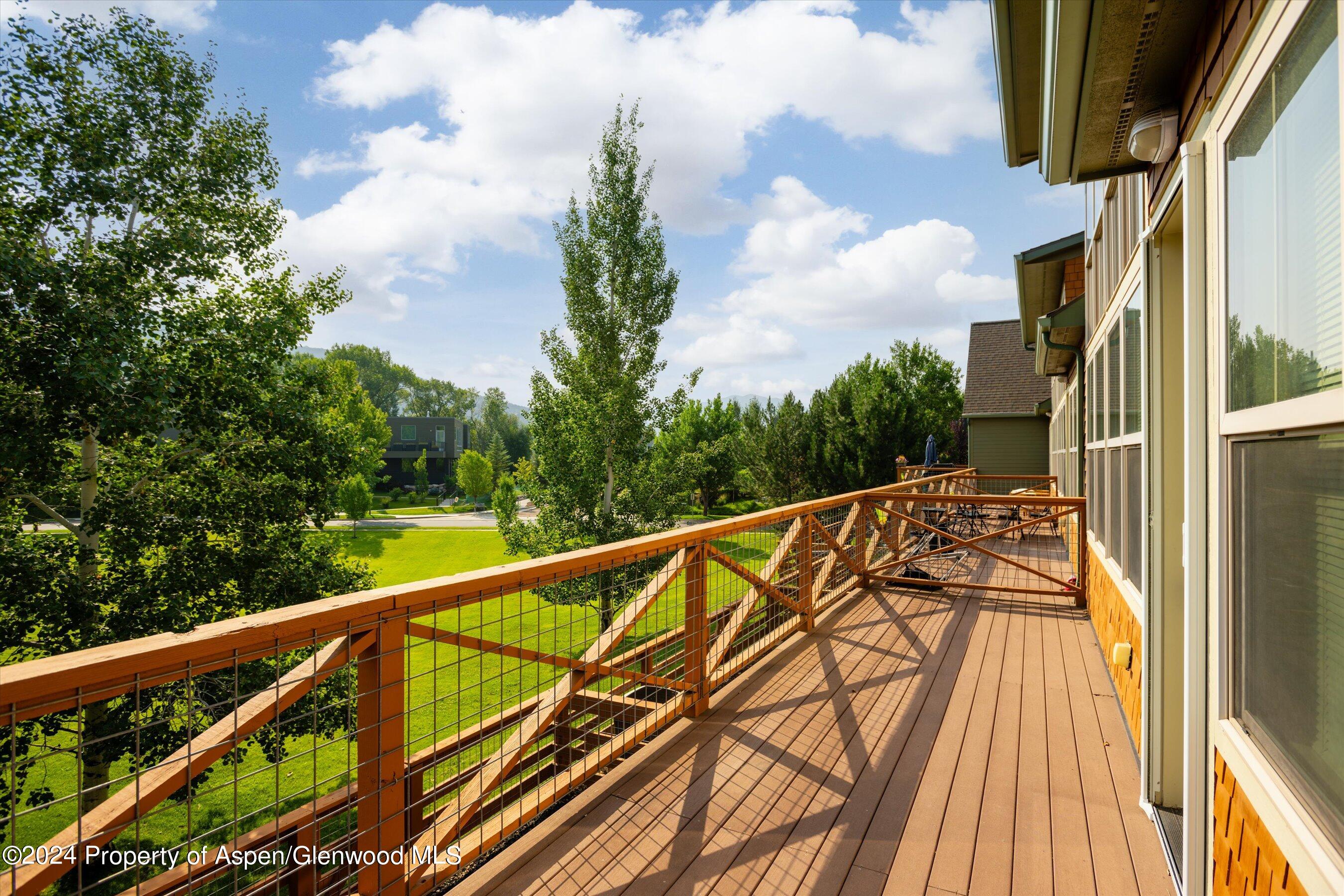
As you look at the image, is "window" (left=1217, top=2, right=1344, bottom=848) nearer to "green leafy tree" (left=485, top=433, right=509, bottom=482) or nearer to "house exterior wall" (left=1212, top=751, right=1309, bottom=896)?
"house exterior wall" (left=1212, top=751, right=1309, bottom=896)

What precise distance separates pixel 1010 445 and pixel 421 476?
43.0m

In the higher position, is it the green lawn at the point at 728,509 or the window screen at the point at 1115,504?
the window screen at the point at 1115,504

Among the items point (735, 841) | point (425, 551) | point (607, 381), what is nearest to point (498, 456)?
point (425, 551)

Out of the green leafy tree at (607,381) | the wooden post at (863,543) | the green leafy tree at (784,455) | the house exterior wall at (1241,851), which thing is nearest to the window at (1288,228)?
the house exterior wall at (1241,851)

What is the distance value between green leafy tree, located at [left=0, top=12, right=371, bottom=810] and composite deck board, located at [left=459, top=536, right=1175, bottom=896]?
4583 millimetres

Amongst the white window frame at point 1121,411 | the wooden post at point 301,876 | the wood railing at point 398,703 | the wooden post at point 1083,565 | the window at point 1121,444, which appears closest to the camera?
the wood railing at point 398,703

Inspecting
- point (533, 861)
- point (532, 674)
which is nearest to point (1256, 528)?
point (533, 861)

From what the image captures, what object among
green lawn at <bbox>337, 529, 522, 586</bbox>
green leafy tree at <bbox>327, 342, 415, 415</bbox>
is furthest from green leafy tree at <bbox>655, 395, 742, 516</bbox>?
green leafy tree at <bbox>327, 342, 415, 415</bbox>

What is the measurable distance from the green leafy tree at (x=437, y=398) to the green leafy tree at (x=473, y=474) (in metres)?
42.8

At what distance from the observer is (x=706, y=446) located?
14875 mm

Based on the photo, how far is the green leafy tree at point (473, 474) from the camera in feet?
139

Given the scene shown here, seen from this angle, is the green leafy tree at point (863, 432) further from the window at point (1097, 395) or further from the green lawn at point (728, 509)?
the window at point (1097, 395)

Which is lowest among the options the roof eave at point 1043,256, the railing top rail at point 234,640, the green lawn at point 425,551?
the green lawn at point 425,551

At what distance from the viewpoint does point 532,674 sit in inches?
467
